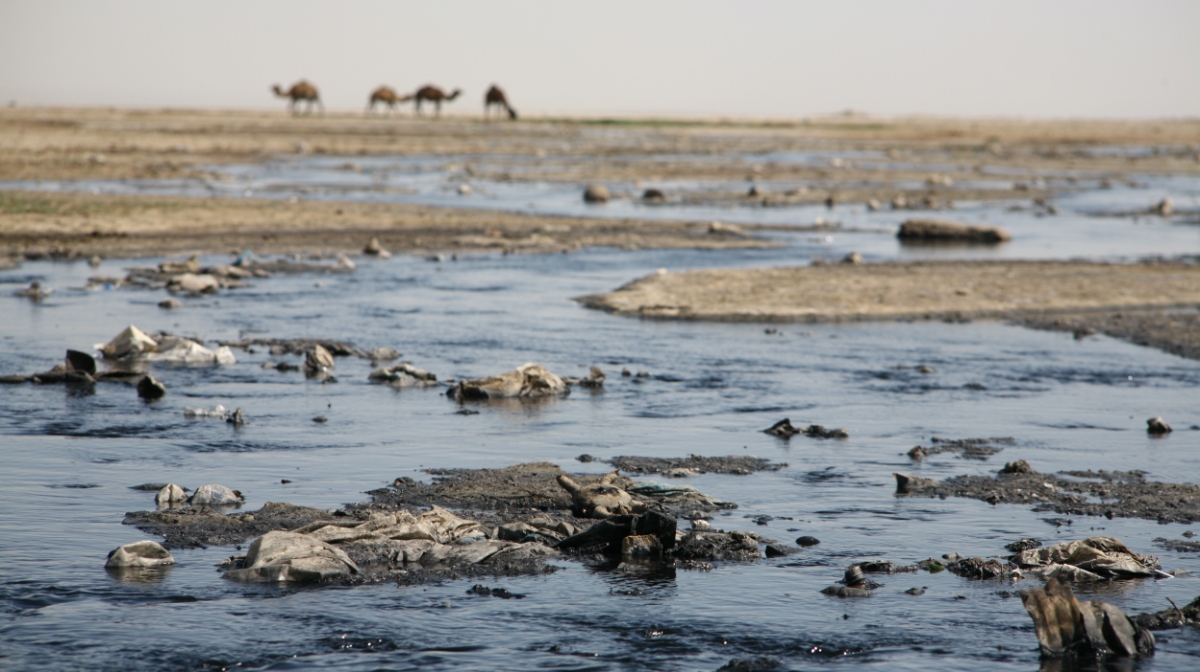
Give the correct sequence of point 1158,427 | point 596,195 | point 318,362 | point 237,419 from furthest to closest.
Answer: point 596,195
point 318,362
point 1158,427
point 237,419

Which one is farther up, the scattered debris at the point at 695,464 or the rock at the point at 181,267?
the rock at the point at 181,267

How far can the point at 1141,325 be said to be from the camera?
600 inches

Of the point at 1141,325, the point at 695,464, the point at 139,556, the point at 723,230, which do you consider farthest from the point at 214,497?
the point at 723,230

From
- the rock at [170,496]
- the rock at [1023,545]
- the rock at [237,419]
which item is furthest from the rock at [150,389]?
the rock at [1023,545]

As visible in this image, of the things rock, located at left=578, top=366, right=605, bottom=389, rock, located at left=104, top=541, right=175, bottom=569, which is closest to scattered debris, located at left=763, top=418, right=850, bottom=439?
rock, located at left=578, top=366, right=605, bottom=389

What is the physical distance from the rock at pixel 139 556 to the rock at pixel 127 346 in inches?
236

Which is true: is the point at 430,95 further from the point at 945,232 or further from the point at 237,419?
the point at 237,419

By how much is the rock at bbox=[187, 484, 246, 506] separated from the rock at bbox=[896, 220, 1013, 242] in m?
19.2

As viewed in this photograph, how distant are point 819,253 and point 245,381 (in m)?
13.2

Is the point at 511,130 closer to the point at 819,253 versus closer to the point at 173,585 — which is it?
the point at 819,253

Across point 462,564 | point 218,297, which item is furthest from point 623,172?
point 462,564

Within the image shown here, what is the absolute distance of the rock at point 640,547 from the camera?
6.84m

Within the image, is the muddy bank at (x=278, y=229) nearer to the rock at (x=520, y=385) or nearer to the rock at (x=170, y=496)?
the rock at (x=520, y=385)

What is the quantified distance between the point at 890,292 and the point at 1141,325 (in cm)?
326
